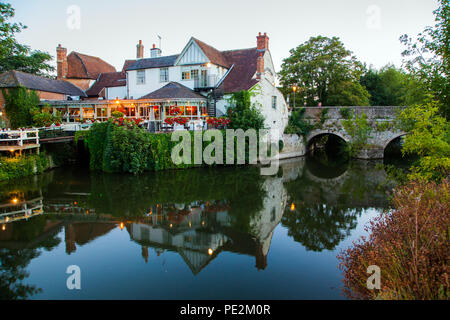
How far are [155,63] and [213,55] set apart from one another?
5.66 meters

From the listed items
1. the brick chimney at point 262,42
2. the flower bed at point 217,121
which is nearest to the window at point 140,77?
the flower bed at point 217,121

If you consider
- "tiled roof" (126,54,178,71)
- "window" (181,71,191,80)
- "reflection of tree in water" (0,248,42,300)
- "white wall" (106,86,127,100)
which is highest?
"tiled roof" (126,54,178,71)

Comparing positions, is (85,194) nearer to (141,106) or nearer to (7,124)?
(141,106)

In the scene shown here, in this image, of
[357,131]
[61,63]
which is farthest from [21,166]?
[357,131]

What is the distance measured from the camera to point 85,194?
1479 centimetres

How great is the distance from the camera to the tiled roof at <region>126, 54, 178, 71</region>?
28.8 m

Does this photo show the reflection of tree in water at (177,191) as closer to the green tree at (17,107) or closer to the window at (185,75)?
the green tree at (17,107)

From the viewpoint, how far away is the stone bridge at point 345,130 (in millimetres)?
27359

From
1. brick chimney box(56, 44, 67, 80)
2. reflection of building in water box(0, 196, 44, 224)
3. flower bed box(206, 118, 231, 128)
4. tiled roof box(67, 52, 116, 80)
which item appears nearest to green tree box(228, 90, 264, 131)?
flower bed box(206, 118, 231, 128)

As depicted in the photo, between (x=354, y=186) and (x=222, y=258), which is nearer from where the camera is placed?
(x=222, y=258)

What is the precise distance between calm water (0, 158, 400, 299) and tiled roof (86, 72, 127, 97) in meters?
15.8

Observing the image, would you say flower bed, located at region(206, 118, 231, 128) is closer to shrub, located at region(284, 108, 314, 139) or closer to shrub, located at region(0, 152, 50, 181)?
shrub, located at region(284, 108, 314, 139)
